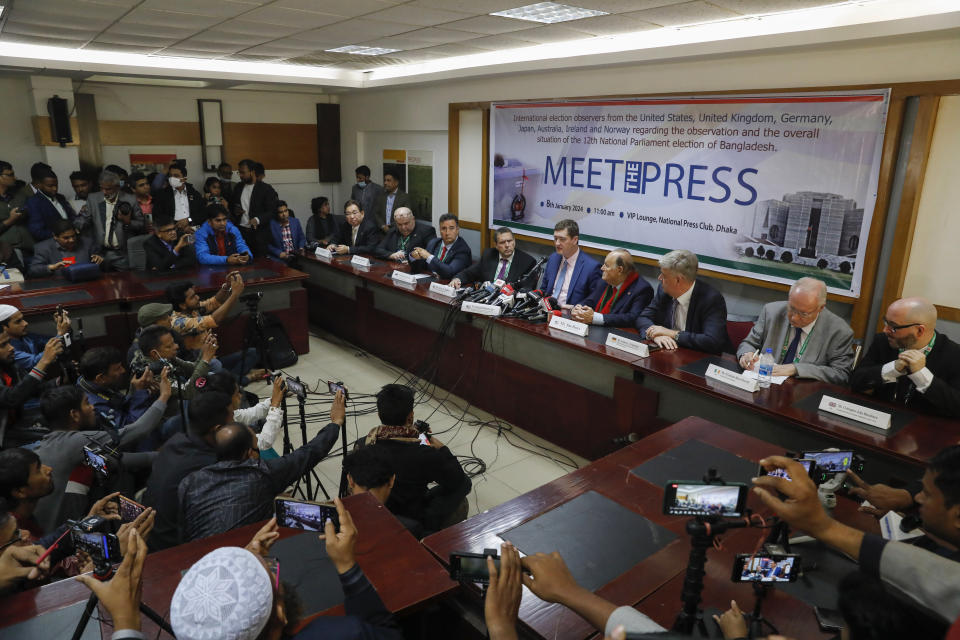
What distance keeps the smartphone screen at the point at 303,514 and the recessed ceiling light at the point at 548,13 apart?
9.98 feet

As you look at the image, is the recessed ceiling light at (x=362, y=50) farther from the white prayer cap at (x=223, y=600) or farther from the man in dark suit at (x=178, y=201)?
the white prayer cap at (x=223, y=600)

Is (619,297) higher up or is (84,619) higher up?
(619,297)

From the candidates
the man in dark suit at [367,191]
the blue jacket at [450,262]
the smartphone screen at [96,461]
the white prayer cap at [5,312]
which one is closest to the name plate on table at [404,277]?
the blue jacket at [450,262]

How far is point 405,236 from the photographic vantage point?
19.9 feet

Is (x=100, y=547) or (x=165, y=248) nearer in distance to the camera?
(x=100, y=547)

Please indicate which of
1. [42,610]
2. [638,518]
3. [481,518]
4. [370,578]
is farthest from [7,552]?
[638,518]

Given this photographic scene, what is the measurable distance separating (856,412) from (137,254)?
5528mm

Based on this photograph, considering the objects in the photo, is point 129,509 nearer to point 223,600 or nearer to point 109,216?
point 223,600

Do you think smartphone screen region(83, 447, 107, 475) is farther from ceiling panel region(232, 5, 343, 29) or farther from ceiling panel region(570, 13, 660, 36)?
ceiling panel region(570, 13, 660, 36)

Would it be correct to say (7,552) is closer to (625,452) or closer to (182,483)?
(182,483)

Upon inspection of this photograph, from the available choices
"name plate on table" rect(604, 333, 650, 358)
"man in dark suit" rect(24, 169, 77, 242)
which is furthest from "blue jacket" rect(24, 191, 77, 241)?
"name plate on table" rect(604, 333, 650, 358)

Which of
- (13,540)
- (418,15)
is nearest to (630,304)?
(418,15)

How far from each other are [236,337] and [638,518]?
13.4 ft

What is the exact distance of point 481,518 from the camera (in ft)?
6.40
